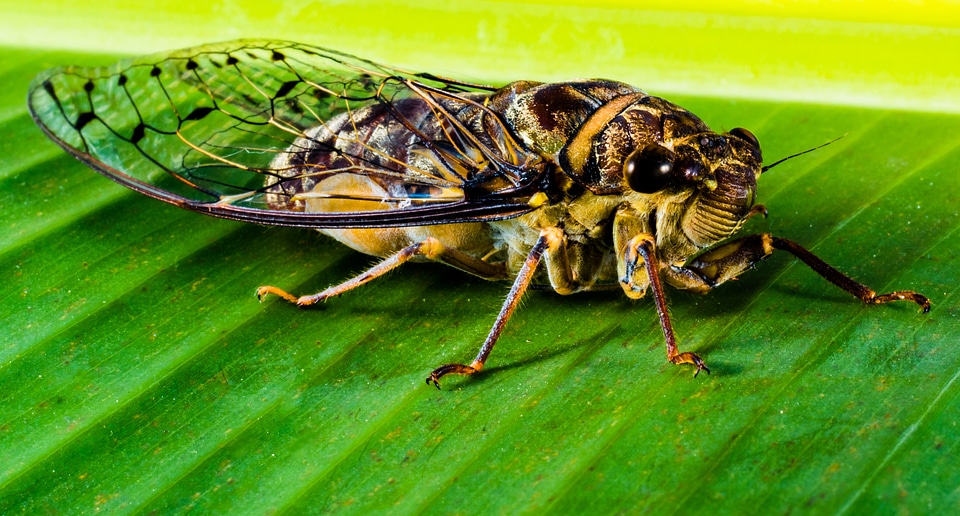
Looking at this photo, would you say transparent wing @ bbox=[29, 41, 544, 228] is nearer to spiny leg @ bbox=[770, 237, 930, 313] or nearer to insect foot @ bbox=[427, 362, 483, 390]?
insect foot @ bbox=[427, 362, 483, 390]

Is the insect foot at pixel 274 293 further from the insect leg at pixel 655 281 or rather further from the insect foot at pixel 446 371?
the insect leg at pixel 655 281

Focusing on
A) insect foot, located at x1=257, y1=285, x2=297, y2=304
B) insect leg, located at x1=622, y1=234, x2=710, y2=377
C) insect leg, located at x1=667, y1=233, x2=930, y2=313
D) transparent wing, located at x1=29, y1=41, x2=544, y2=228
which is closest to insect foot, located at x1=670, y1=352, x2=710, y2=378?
insect leg, located at x1=622, y1=234, x2=710, y2=377

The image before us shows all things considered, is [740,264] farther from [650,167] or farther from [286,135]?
[286,135]

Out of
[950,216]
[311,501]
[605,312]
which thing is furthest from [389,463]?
[950,216]

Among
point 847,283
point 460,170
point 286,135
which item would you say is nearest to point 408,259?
point 460,170

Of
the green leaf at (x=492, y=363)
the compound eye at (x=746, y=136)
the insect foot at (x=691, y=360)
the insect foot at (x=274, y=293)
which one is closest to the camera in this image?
the green leaf at (x=492, y=363)

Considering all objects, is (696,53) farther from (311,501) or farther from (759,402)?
(311,501)

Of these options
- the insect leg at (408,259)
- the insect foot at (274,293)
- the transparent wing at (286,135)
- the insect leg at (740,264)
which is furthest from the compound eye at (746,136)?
the insect foot at (274,293)
